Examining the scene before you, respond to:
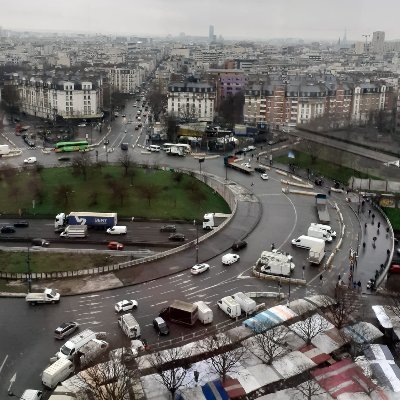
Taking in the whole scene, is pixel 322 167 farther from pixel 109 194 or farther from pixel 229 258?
pixel 229 258

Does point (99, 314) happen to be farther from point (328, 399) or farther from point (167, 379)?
point (328, 399)

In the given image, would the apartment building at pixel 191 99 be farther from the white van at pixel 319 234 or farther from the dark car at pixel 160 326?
the dark car at pixel 160 326

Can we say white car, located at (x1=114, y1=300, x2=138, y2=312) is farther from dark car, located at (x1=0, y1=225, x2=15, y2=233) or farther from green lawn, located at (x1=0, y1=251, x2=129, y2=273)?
dark car, located at (x1=0, y1=225, x2=15, y2=233)

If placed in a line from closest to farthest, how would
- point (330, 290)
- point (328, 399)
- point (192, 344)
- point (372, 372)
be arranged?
1. point (328, 399)
2. point (372, 372)
3. point (192, 344)
4. point (330, 290)

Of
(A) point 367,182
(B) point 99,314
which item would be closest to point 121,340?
(B) point 99,314

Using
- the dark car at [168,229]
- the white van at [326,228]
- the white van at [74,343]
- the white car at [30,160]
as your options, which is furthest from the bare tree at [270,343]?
the white car at [30,160]

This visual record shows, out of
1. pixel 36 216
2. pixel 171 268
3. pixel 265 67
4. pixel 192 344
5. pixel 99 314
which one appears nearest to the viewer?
pixel 192 344
